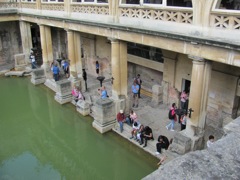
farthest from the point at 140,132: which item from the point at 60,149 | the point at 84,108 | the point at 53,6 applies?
the point at 53,6

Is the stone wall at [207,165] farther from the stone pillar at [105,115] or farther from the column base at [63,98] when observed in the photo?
the column base at [63,98]

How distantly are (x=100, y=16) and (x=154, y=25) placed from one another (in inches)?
133

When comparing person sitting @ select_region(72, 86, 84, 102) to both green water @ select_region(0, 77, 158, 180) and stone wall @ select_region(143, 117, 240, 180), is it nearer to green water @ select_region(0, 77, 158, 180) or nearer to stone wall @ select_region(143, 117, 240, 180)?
green water @ select_region(0, 77, 158, 180)

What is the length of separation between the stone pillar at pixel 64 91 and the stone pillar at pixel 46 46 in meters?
3.98

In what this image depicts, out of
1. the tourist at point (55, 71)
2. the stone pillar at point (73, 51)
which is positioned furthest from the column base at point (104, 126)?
the tourist at point (55, 71)

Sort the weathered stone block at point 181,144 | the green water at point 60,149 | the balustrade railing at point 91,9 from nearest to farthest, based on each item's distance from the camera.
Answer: the weathered stone block at point 181,144
the green water at point 60,149
the balustrade railing at point 91,9

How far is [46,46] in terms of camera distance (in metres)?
17.8

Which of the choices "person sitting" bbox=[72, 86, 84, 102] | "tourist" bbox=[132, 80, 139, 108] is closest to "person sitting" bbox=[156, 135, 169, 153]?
"tourist" bbox=[132, 80, 139, 108]

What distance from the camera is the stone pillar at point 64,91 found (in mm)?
14273

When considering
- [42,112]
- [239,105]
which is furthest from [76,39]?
[239,105]

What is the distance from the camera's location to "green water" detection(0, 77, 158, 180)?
920 cm

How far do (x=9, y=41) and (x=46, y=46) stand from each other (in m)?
6.38

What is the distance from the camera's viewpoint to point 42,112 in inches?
545

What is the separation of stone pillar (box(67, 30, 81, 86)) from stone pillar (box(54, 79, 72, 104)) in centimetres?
47
